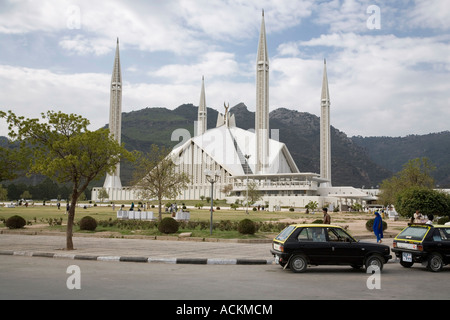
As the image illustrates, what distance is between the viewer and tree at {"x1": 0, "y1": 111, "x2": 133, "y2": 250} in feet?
43.0

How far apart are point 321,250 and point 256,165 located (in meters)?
63.7

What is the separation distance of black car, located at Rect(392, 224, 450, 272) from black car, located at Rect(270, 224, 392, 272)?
2.96 feet

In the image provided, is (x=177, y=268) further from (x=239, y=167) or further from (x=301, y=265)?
(x=239, y=167)

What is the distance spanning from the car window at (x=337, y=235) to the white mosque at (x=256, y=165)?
1924 inches

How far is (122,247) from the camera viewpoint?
13.9 meters

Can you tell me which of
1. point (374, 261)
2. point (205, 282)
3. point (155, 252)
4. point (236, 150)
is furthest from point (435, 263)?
point (236, 150)

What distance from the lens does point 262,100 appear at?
68750 mm

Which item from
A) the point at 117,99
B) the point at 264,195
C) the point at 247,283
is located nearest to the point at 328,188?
the point at 264,195

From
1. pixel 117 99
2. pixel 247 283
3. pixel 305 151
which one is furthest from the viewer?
pixel 305 151

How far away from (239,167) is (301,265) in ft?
240

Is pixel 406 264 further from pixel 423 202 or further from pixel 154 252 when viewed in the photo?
pixel 423 202

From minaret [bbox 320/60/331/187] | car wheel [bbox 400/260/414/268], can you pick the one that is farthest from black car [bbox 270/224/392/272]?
minaret [bbox 320/60/331/187]

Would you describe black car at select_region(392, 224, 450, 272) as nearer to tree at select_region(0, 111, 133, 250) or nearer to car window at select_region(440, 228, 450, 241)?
car window at select_region(440, 228, 450, 241)
